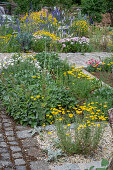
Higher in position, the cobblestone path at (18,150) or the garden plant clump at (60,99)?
the garden plant clump at (60,99)

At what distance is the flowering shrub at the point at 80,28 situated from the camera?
10.2 m

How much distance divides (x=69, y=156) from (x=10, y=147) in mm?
793

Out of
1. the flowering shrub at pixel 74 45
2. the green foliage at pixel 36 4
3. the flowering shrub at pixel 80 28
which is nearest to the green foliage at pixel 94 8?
the green foliage at pixel 36 4

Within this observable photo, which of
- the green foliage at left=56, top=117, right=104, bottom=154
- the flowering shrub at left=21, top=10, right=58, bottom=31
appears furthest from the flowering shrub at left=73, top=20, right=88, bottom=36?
the green foliage at left=56, top=117, right=104, bottom=154

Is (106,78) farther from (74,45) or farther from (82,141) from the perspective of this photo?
(74,45)

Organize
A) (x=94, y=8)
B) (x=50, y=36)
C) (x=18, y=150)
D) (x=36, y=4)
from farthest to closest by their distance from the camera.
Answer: (x=36, y=4)
(x=94, y=8)
(x=50, y=36)
(x=18, y=150)

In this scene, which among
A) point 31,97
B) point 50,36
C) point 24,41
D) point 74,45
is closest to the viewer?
point 31,97

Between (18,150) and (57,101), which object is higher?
(57,101)

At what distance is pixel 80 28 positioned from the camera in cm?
1020

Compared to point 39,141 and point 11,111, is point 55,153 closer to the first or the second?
point 39,141

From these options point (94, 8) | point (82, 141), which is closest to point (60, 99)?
point (82, 141)

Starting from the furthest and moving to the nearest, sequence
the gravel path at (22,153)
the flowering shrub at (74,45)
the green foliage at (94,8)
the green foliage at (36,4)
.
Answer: the green foliage at (36,4) → the green foliage at (94,8) → the flowering shrub at (74,45) → the gravel path at (22,153)

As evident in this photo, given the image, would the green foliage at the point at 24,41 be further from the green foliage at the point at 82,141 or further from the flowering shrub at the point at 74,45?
the green foliage at the point at 82,141

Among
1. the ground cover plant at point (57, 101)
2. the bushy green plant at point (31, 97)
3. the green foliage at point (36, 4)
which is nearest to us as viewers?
the ground cover plant at point (57, 101)
